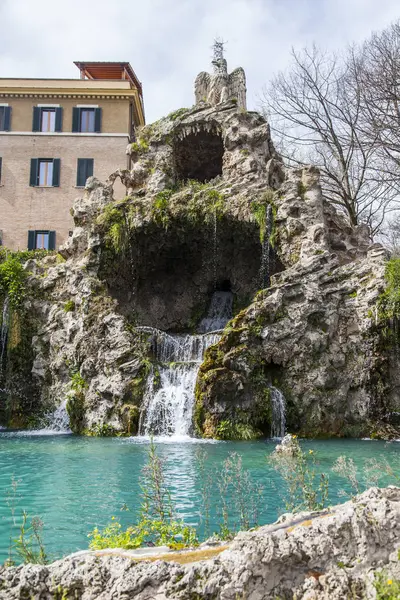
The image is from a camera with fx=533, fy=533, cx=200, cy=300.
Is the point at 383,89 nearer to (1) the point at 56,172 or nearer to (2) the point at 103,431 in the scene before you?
(2) the point at 103,431

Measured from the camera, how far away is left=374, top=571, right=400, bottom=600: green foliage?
2.66 metres

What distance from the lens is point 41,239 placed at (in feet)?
102

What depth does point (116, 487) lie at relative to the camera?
802cm

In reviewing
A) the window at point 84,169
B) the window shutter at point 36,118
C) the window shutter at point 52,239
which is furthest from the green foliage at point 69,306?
the window shutter at point 36,118

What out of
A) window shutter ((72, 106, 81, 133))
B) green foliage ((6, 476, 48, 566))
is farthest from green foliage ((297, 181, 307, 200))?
window shutter ((72, 106, 81, 133))

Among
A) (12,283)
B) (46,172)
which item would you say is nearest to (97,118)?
(46,172)

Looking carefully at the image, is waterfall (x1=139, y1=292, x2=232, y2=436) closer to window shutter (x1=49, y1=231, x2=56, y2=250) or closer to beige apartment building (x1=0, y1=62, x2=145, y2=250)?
window shutter (x1=49, y1=231, x2=56, y2=250)

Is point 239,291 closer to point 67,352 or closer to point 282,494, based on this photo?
point 67,352

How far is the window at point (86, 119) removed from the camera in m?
33.0

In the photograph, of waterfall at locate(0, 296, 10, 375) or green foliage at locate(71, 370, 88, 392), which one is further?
waterfall at locate(0, 296, 10, 375)

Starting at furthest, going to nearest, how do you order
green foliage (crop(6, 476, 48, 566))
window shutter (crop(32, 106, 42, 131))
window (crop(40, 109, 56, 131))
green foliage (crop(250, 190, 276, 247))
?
window (crop(40, 109, 56, 131))
window shutter (crop(32, 106, 42, 131))
green foliage (crop(250, 190, 276, 247))
green foliage (crop(6, 476, 48, 566))

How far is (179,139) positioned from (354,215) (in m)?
9.63

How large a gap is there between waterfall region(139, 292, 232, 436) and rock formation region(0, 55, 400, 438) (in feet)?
1.11

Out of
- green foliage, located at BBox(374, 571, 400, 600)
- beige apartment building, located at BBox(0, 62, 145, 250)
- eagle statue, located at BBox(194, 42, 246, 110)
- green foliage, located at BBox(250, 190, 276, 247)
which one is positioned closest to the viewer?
green foliage, located at BBox(374, 571, 400, 600)
